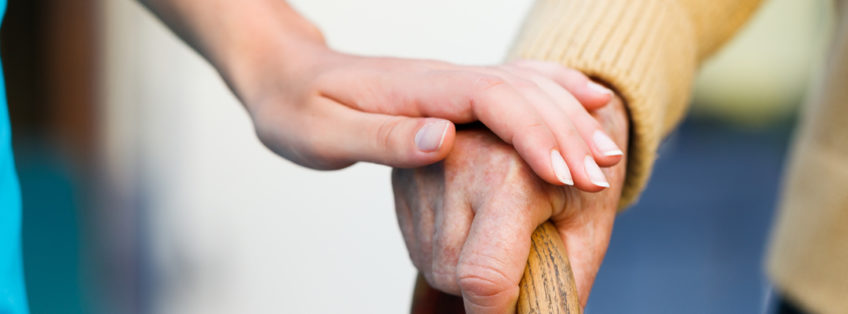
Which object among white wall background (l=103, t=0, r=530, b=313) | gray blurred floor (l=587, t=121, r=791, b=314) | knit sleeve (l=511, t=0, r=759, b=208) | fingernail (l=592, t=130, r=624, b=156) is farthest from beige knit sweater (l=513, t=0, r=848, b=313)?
white wall background (l=103, t=0, r=530, b=313)

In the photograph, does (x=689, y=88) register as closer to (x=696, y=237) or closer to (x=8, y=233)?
(x=8, y=233)

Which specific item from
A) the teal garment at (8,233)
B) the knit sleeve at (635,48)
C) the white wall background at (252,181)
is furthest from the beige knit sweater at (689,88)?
the white wall background at (252,181)

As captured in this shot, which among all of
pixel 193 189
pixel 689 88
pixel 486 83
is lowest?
pixel 193 189

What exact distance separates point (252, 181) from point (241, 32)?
161 centimetres

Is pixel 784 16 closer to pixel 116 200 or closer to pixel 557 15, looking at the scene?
pixel 116 200

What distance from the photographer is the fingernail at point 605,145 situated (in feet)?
1.51

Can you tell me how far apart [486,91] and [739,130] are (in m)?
4.02

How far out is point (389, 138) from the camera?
Answer: 46 cm

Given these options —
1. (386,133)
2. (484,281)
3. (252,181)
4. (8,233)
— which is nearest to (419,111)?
(386,133)

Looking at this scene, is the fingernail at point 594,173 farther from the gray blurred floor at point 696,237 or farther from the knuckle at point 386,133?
the gray blurred floor at point 696,237

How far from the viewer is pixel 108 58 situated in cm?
204

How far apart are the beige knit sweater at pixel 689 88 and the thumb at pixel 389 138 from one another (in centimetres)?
15

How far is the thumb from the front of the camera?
449mm

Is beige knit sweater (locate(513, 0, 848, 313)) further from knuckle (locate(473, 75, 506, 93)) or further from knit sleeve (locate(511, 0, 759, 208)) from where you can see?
knuckle (locate(473, 75, 506, 93))
